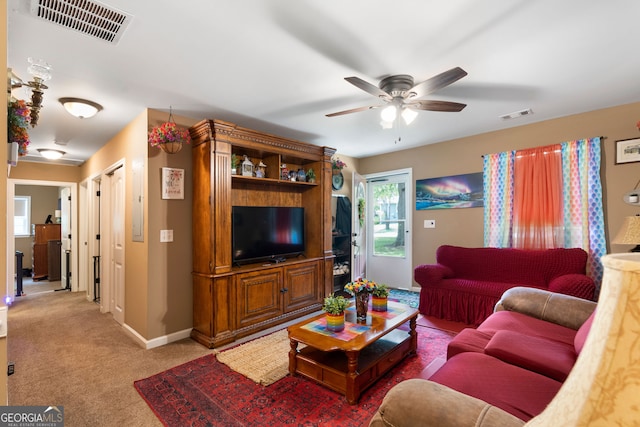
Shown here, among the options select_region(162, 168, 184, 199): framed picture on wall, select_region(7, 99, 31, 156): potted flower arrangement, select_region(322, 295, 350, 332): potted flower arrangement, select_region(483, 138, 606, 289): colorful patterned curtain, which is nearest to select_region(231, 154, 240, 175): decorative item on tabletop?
select_region(162, 168, 184, 199): framed picture on wall

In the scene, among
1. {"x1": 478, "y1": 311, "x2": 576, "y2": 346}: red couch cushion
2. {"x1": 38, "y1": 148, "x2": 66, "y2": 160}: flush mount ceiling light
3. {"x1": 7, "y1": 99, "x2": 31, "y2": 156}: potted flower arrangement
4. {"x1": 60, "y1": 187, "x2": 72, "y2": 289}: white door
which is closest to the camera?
{"x1": 7, "y1": 99, "x2": 31, "y2": 156}: potted flower arrangement

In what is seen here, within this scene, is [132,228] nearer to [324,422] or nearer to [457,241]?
[324,422]

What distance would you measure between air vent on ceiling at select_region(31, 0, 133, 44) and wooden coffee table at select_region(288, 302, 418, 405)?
2365 millimetres

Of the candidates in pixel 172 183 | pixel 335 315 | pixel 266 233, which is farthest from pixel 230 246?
pixel 335 315

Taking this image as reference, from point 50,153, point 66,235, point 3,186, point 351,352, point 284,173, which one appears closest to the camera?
point 3,186

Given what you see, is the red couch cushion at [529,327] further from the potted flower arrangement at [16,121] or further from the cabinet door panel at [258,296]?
the potted flower arrangement at [16,121]

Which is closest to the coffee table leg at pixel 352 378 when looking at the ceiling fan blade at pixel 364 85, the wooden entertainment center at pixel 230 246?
the wooden entertainment center at pixel 230 246

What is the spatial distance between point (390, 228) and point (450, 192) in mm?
1266

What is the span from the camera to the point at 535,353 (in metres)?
1.68

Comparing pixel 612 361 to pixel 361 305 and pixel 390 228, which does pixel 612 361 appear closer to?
pixel 361 305

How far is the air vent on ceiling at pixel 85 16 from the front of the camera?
65.2 inches

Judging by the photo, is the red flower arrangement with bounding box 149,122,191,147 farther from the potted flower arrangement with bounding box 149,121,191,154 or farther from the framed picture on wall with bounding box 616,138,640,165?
the framed picture on wall with bounding box 616,138,640,165

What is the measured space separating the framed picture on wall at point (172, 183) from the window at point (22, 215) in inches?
272

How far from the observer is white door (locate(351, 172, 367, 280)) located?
5.15 metres
